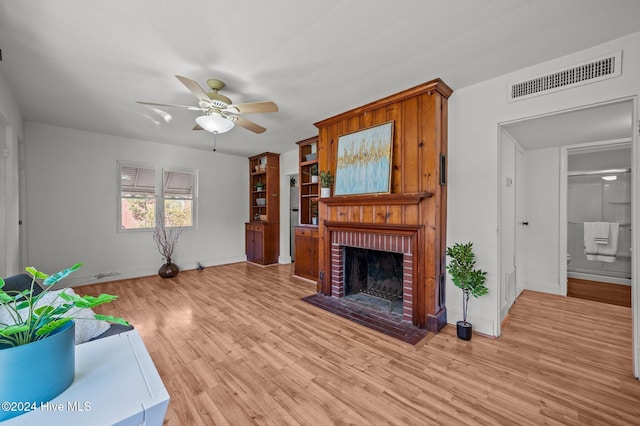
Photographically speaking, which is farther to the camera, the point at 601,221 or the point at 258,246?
the point at 258,246

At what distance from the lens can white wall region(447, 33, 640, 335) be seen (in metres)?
2.46

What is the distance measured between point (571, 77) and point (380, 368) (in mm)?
2959

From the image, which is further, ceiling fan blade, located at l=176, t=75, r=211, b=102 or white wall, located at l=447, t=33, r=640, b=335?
white wall, located at l=447, t=33, r=640, b=335

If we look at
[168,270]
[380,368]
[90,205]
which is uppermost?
[90,205]

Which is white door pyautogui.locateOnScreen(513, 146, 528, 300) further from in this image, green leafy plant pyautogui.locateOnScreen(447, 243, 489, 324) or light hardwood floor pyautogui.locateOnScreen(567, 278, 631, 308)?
green leafy plant pyautogui.locateOnScreen(447, 243, 489, 324)

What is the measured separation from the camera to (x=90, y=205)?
4625mm

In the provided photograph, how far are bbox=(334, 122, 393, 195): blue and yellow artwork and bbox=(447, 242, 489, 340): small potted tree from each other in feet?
3.35

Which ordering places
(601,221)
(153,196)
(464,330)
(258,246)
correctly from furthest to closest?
(258,246), (153,196), (601,221), (464,330)

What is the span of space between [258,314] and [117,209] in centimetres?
366

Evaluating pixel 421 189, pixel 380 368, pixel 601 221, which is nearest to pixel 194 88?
pixel 421 189

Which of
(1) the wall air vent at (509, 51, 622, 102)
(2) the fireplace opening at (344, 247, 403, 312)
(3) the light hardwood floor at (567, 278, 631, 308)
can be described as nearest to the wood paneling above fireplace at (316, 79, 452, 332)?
(2) the fireplace opening at (344, 247, 403, 312)

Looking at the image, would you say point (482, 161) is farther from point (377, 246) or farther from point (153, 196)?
point (153, 196)

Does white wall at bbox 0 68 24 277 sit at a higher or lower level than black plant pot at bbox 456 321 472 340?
higher

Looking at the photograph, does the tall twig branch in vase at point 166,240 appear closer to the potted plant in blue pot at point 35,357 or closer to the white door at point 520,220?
the potted plant in blue pot at point 35,357
